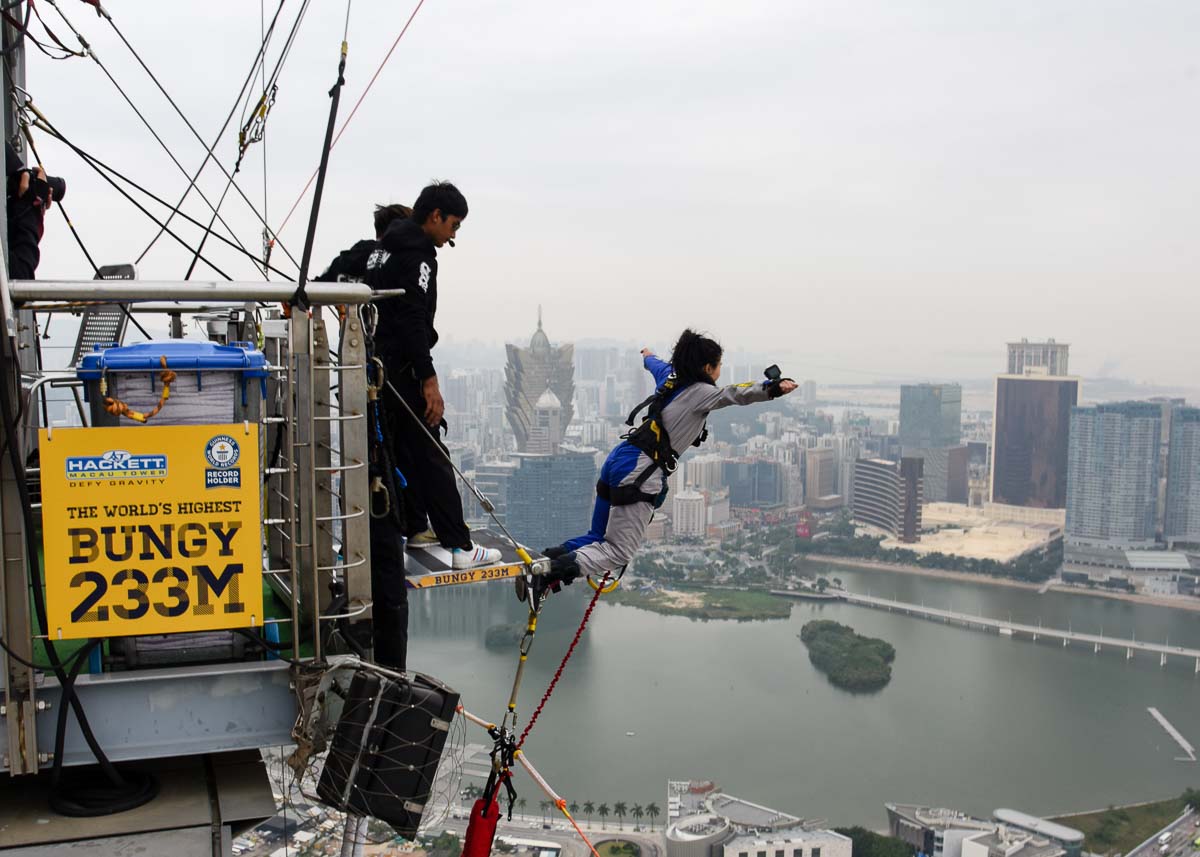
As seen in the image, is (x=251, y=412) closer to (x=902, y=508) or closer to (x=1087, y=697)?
(x=1087, y=697)

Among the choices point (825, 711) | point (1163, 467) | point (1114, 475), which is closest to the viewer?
point (825, 711)

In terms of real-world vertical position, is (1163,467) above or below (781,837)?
above

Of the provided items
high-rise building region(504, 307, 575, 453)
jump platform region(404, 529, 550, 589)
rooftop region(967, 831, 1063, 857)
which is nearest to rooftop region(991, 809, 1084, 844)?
rooftop region(967, 831, 1063, 857)

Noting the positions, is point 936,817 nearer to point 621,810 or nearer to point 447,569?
point 621,810

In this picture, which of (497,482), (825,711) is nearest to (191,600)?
(825,711)

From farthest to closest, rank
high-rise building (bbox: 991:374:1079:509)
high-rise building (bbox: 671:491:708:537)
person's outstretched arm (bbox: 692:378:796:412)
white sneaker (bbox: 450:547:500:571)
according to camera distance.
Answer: high-rise building (bbox: 991:374:1079:509), high-rise building (bbox: 671:491:708:537), person's outstretched arm (bbox: 692:378:796:412), white sneaker (bbox: 450:547:500:571)

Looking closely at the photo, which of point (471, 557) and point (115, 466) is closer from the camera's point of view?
point (115, 466)

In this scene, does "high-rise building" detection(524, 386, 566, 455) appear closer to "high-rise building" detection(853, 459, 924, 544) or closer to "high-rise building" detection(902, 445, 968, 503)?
"high-rise building" detection(853, 459, 924, 544)

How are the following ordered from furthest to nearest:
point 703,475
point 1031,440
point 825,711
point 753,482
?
point 1031,440
point 753,482
point 703,475
point 825,711
